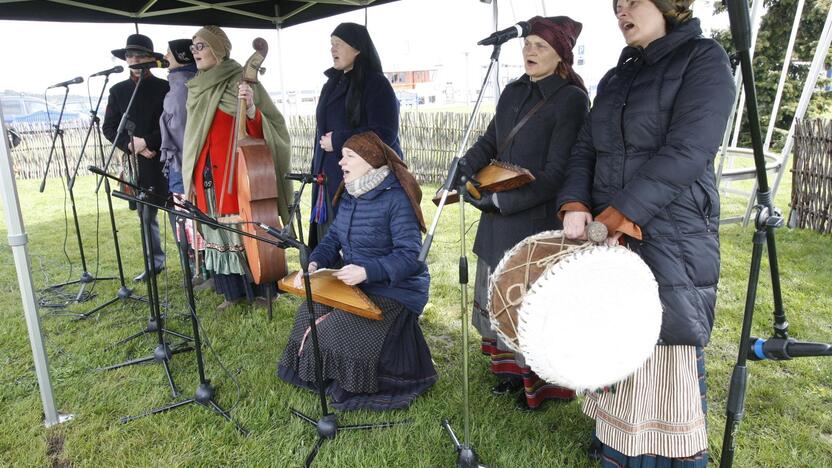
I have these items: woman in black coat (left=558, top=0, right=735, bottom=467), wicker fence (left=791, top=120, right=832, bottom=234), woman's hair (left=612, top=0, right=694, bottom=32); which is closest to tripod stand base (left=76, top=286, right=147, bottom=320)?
woman in black coat (left=558, top=0, right=735, bottom=467)

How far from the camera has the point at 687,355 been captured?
1.81m

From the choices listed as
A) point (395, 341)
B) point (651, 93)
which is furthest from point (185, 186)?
point (651, 93)

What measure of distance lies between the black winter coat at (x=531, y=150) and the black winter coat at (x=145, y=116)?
2846 mm

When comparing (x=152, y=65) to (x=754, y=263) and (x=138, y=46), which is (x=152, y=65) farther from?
(x=754, y=263)

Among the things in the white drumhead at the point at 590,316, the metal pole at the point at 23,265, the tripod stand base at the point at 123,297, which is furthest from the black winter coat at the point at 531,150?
the tripod stand base at the point at 123,297

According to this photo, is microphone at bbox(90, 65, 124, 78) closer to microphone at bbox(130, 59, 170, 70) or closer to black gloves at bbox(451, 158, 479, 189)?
microphone at bbox(130, 59, 170, 70)

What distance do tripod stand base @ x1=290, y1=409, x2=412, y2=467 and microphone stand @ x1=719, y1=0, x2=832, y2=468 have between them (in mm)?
1462

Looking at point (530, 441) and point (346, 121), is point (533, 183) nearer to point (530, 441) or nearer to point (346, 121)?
point (530, 441)

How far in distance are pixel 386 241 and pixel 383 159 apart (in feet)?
1.36

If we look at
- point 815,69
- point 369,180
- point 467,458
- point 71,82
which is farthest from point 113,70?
point 815,69

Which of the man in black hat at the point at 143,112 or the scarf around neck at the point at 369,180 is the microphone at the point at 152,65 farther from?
the scarf around neck at the point at 369,180

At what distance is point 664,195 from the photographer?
1617 millimetres

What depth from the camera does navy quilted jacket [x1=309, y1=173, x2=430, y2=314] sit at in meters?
2.57

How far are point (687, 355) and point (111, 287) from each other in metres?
4.55
